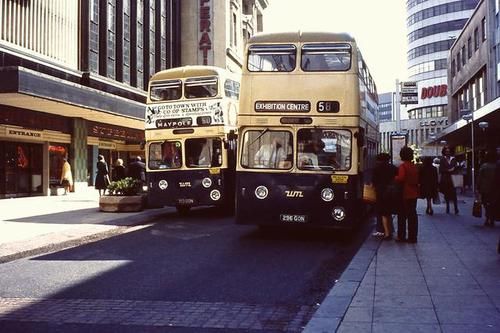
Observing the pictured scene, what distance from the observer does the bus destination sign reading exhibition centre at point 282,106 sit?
11016mm

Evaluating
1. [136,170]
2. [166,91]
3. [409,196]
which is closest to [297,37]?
[409,196]

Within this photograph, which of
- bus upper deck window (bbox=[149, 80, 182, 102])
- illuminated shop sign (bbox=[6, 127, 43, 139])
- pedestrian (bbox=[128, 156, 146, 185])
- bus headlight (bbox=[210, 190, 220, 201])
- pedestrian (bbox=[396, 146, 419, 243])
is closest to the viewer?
pedestrian (bbox=[396, 146, 419, 243])

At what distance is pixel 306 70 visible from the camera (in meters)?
11.1

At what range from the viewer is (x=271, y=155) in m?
11.2

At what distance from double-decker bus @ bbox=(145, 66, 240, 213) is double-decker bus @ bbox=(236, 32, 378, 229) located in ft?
12.7

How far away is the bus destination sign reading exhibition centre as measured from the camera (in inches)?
434

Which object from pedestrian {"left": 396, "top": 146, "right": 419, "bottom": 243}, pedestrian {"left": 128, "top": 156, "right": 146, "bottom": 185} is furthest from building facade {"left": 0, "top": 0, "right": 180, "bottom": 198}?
pedestrian {"left": 396, "top": 146, "right": 419, "bottom": 243}

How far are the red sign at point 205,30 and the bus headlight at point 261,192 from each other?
99.5ft

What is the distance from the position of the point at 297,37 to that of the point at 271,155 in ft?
7.98

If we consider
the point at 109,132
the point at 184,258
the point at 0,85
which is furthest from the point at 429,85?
the point at 184,258

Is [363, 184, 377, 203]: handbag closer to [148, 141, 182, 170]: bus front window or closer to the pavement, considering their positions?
the pavement

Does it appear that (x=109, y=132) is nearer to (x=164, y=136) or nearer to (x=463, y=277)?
(x=164, y=136)

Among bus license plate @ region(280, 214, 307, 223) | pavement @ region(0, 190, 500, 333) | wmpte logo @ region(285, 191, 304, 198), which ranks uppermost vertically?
wmpte logo @ region(285, 191, 304, 198)

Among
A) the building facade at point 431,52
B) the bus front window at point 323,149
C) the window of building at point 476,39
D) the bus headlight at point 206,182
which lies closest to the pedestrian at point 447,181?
the bus front window at point 323,149
